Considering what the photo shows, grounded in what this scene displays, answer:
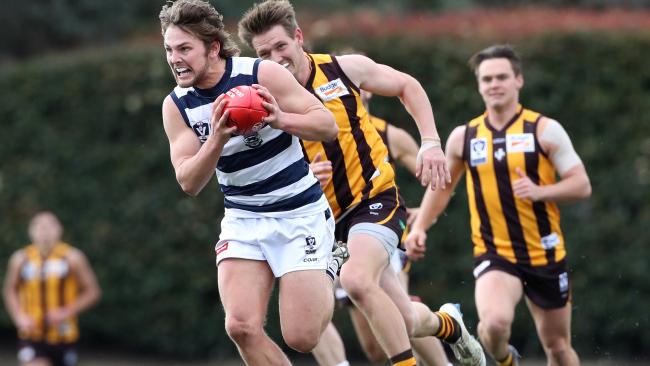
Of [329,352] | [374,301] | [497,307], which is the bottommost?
[329,352]

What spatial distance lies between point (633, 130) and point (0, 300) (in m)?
8.25

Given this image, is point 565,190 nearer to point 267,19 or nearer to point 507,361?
point 507,361

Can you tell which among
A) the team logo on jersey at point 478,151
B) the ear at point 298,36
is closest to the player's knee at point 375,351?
the team logo on jersey at point 478,151

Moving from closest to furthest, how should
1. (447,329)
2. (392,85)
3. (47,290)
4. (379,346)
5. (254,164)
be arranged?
(254,164) < (392,85) < (447,329) < (379,346) < (47,290)

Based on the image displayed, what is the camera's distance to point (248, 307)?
582 cm

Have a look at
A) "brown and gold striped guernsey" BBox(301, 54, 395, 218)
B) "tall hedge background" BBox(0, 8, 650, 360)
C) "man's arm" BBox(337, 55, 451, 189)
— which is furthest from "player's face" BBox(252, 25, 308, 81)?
"tall hedge background" BBox(0, 8, 650, 360)

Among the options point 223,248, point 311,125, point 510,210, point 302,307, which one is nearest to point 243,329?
point 302,307

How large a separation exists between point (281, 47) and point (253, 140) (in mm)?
1158

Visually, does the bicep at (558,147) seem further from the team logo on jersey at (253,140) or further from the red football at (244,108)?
the red football at (244,108)

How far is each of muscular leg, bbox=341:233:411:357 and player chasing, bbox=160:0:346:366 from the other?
1.58 feet

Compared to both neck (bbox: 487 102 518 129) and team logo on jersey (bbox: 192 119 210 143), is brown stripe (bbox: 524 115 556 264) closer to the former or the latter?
neck (bbox: 487 102 518 129)

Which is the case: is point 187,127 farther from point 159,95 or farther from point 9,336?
point 9,336

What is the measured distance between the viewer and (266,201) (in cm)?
606

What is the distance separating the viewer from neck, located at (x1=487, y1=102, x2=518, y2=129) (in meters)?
8.26
